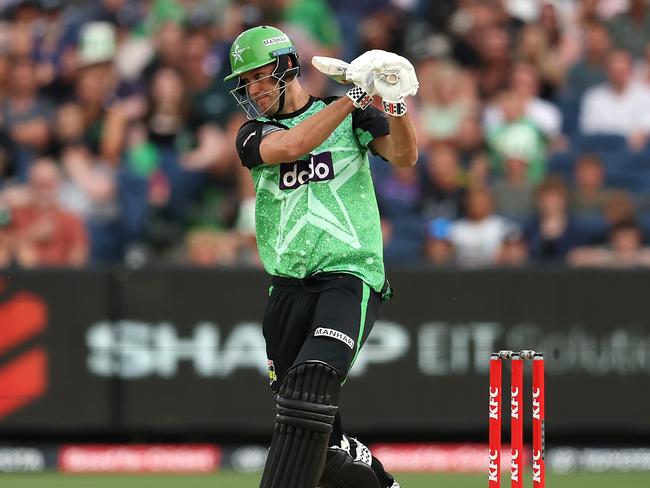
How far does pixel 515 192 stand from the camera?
10797 mm

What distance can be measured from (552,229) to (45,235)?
379 centimetres

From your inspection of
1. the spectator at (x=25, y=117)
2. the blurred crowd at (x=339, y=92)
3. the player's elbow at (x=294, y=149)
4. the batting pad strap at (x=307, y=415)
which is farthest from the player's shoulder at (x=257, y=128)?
the spectator at (x=25, y=117)

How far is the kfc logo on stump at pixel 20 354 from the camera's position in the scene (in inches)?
382

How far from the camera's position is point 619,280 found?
9.77m

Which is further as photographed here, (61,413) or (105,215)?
(105,215)

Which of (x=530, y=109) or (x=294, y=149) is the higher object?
(x=530, y=109)

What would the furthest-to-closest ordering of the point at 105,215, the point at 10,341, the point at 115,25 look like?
the point at 115,25 < the point at 105,215 < the point at 10,341

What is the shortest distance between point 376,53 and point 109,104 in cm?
674

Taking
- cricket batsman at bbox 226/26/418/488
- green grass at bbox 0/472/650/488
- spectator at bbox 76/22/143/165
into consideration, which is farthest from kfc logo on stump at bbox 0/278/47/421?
cricket batsman at bbox 226/26/418/488

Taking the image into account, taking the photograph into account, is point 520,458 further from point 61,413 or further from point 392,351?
point 61,413

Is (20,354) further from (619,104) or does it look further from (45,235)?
(619,104)

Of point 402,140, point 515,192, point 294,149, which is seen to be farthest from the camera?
point 515,192

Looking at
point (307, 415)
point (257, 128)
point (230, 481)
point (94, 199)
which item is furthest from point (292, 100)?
point (94, 199)

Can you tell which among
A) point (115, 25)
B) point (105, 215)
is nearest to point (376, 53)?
point (105, 215)
